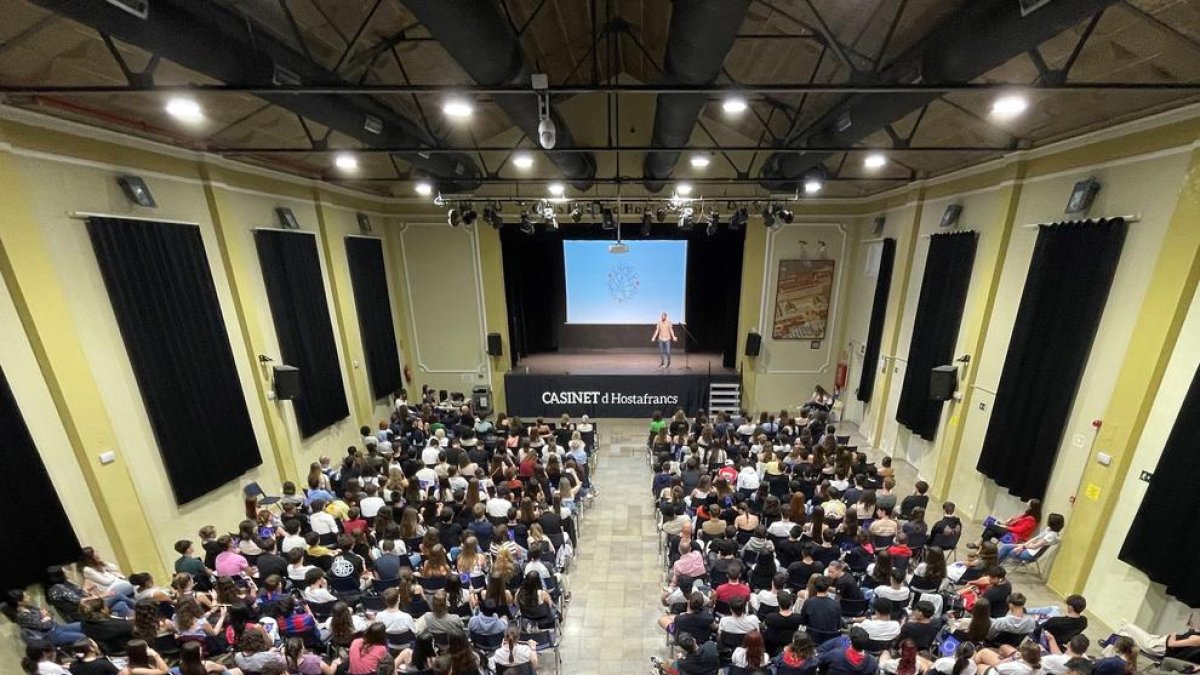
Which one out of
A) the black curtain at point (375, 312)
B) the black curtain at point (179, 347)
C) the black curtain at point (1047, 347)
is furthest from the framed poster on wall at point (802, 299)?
the black curtain at point (179, 347)

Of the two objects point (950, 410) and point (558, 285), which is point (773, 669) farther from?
point (558, 285)

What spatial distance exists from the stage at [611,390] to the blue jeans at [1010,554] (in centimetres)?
662

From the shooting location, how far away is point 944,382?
7895mm

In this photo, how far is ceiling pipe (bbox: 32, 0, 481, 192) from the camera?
3.11 m

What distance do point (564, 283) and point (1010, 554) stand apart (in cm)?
1077

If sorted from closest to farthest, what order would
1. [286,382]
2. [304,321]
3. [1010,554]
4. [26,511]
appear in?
[26,511]
[1010,554]
[286,382]
[304,321]

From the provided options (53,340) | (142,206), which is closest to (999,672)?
(53,340)

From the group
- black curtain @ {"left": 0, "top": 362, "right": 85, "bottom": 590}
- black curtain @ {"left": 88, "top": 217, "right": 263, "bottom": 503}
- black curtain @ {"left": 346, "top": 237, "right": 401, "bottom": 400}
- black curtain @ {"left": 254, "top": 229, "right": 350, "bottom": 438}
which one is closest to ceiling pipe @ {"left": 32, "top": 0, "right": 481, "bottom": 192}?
black curtain @ {"left": 88, "top": 217, "right": 263, "bottom": 503}

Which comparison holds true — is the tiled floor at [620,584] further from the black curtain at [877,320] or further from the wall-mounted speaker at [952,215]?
the wall-mounted speaker at [952,215]

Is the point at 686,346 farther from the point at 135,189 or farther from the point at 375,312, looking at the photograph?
the point at 135,189

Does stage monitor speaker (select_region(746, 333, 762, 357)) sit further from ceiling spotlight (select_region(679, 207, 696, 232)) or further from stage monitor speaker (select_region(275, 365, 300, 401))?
stage monitor speaker (select_region(275, 365, 300, 401))

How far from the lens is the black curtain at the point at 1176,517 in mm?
4430

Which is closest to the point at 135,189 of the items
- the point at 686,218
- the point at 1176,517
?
the point at 686,218

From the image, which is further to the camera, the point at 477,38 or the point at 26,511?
the point at 26,511
